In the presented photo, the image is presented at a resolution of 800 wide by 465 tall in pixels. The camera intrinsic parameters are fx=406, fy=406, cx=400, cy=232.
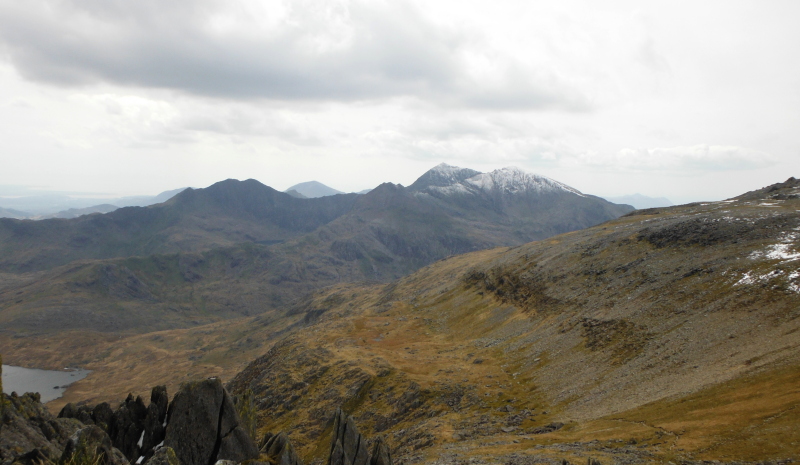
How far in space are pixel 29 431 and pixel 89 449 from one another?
44.1 ft

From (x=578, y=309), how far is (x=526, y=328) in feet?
43.8

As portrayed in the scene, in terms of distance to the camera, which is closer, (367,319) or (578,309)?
(578,309)

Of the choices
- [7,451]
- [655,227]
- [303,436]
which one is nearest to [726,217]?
[655,227]

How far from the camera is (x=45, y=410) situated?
36.3 meters

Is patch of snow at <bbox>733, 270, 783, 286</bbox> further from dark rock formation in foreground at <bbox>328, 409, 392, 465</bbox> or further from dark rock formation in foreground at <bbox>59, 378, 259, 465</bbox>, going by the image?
dark rock formation in foreground at <bbox>59, 378, 259, 465</bbox>

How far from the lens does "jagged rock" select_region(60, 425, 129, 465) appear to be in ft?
63.7

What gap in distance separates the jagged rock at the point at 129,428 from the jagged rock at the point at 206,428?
6.69 metres

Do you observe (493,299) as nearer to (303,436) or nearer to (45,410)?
(303,436)

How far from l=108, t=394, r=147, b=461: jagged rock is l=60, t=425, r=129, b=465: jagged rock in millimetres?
14142

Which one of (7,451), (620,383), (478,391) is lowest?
(478,391)

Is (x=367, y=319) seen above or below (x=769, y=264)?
below

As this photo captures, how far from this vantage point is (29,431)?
28.3 metres

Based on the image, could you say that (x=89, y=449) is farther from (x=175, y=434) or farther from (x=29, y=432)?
(x=29, y=432)

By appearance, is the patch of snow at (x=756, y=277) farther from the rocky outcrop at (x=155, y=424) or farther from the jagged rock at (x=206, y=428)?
the rocky outcrop at (x=155, y=424)
